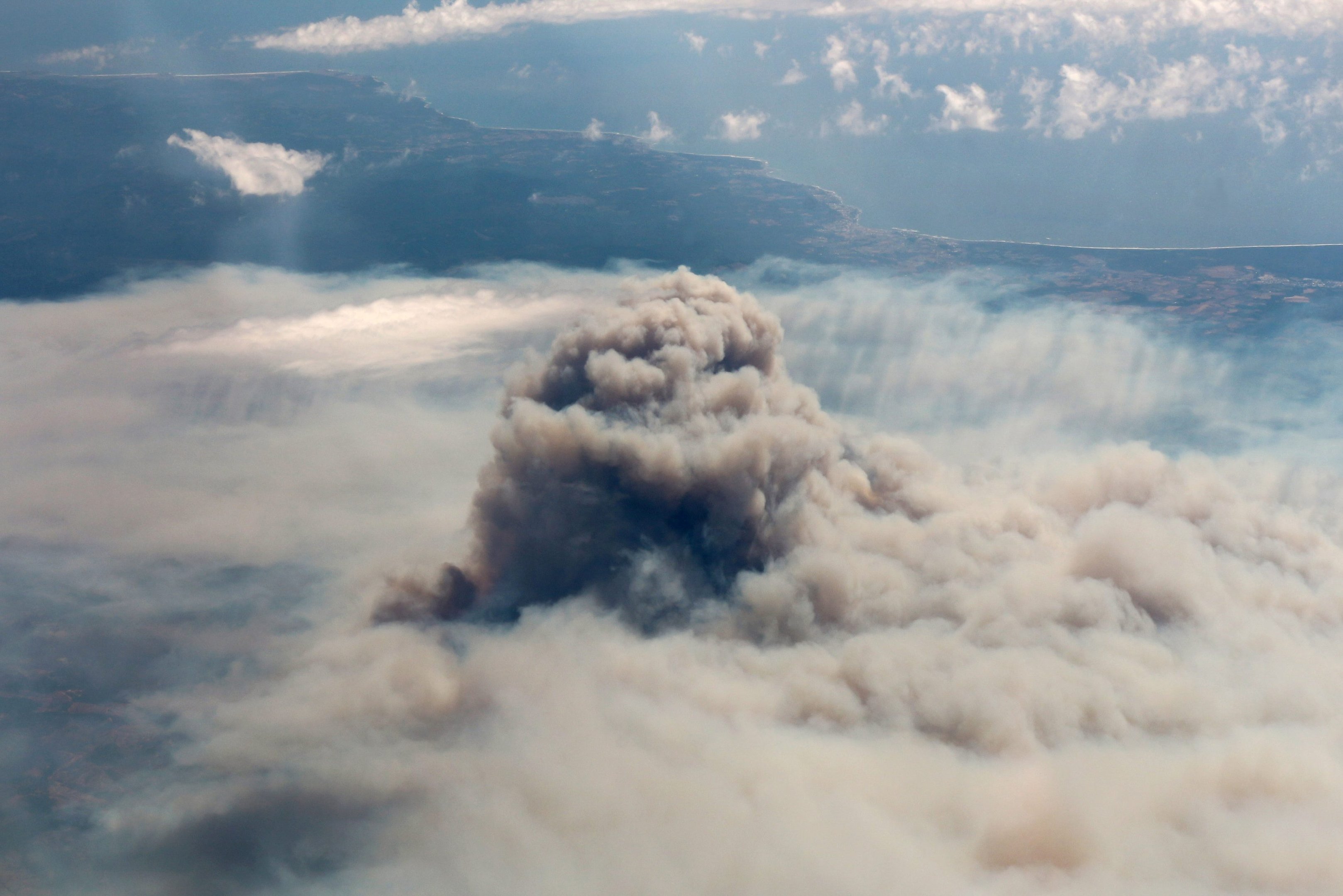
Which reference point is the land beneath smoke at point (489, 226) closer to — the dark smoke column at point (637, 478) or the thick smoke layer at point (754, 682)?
the thick smoke layer at point (754, 682)

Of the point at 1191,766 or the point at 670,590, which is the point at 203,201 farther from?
the point at 1191,766

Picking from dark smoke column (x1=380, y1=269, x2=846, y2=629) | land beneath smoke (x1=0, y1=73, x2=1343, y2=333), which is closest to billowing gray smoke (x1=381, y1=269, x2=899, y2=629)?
dark smoke column (x1=380, y1=269, x2=846, y2=629)

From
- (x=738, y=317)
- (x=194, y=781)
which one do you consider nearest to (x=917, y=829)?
(x=738, y=317)

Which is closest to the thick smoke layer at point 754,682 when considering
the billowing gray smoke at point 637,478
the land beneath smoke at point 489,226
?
the billowing gray smoke at point 637,478

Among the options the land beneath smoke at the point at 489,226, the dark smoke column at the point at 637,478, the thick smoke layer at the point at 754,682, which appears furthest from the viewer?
the land beneath smoke at the point at 489,226

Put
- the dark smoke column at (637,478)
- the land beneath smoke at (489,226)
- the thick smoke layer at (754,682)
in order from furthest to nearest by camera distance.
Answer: the land beneath smoke at (489,226) < the dark smoke column at (637,478) < the thick smoke layer at (754,682)

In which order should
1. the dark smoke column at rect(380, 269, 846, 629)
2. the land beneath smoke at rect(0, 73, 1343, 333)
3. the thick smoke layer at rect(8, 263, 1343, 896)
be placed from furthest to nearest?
the land beneath smoke at rect(0, 73, 1343, 333) → the dark smoke column at rect(380, 269, 846, 629) → the thick smoke layer at rect(8, 263, 1343, 896)

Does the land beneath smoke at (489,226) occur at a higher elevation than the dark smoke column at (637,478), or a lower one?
higher

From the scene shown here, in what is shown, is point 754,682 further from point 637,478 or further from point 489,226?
point 489,226

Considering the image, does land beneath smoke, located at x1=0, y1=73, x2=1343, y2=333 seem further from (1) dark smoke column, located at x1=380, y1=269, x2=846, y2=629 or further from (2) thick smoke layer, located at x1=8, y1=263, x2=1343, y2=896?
(1) dark smoke column, located at x1=380, y1=269, x2=846, y2=629
